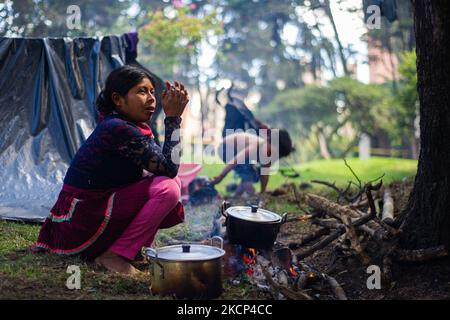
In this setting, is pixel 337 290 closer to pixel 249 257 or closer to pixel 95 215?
pixel 249 257

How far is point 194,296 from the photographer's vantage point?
8.63 ft

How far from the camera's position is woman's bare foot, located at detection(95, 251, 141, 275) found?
3.04 metres

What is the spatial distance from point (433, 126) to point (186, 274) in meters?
1.76

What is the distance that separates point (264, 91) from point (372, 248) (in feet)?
78.1

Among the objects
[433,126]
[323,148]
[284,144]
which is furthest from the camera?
[323,148]

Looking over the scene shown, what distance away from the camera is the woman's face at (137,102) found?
121 inches

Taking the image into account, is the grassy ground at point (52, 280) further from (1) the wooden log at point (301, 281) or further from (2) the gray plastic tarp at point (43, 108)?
(2) the gray plastic tarp at point (43, 108)

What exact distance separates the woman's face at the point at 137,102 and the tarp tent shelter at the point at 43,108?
6.64 ft

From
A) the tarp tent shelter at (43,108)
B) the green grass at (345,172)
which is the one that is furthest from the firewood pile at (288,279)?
the green grass at (345,172)

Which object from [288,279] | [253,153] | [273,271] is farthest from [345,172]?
[288,279]

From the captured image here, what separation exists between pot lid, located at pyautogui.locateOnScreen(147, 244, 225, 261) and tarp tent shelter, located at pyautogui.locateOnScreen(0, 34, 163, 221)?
2.37 m

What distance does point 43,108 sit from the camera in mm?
5164

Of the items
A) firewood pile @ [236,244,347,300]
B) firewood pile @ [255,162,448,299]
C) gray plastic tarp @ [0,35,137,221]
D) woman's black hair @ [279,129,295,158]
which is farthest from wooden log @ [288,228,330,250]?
woman's black hair @ [279,129,295,158]
